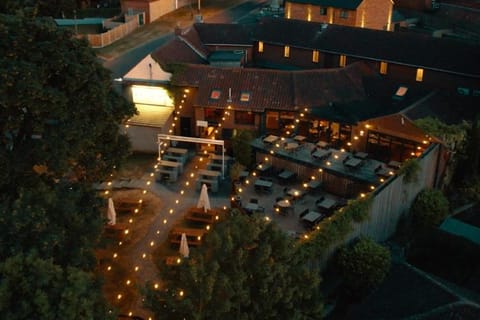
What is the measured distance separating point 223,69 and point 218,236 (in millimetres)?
22616

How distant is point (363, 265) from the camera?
2027 cm

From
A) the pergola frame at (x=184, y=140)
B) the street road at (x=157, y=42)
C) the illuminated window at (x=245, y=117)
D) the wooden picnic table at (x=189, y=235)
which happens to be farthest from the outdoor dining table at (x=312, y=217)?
the street road at (x=157, y=42)

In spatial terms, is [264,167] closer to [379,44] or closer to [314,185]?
[314,185]

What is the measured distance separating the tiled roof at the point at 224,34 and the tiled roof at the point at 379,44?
3.55 ft

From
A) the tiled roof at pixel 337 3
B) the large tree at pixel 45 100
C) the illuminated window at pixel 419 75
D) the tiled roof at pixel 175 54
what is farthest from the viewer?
the tiled roof at pixel 337 3

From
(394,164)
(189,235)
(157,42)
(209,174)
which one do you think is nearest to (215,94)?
(209,174)

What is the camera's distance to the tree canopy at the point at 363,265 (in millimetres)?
20328

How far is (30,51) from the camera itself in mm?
16219

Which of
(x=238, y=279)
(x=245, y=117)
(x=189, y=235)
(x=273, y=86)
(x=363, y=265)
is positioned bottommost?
(x=189, y=235)

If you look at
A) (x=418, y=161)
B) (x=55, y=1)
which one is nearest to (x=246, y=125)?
(x=418, y=161)

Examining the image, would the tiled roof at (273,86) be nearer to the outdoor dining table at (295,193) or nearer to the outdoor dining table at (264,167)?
the outdoor dining table at (264,167)

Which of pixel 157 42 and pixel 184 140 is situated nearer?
pixel 184 140

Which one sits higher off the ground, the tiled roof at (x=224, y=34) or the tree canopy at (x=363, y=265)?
the tiled roof at (x=224, y=34)

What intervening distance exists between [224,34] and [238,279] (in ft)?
112
